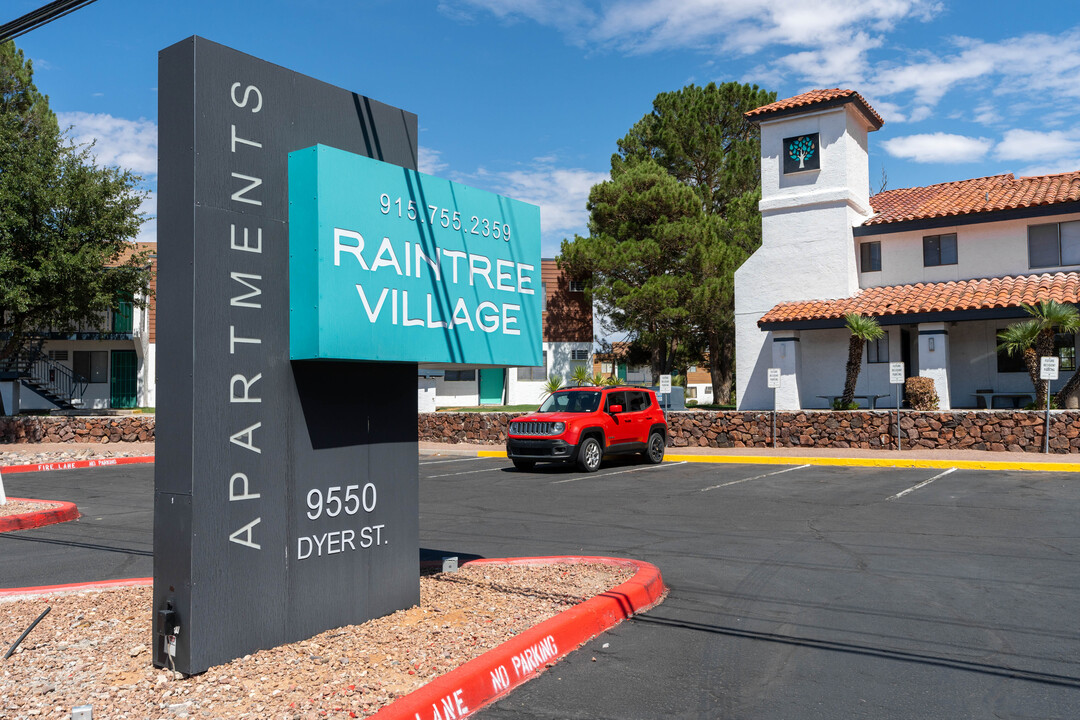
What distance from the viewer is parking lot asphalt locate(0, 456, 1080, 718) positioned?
16.0 feet

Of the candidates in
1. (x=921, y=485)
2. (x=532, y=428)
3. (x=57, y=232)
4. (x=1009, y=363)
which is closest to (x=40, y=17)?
(x=532, y=428)

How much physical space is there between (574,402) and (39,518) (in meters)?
10.2

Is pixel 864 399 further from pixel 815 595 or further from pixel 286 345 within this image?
pixel 286 345

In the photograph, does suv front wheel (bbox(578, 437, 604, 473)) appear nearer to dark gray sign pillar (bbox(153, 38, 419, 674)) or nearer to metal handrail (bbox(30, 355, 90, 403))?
dark gray sign pillar (bbox(153, 38, 419, 674))

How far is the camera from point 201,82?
4.94m

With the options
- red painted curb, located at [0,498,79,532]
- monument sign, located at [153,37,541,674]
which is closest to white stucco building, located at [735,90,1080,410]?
red painted curb, located at [0,498,79,532]

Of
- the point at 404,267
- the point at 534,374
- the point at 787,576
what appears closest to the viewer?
the point at 404,267

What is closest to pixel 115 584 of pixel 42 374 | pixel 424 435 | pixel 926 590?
pixel 926 590

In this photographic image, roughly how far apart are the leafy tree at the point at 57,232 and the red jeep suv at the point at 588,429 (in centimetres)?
1576

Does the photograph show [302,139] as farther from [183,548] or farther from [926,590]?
[926,590]

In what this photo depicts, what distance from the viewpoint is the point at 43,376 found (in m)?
38.8

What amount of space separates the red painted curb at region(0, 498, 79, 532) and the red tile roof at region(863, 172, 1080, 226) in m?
23.6

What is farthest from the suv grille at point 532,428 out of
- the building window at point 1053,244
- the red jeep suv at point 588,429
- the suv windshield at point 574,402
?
the building window at point 1053,244

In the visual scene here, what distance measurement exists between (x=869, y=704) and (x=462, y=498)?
9.52 m
